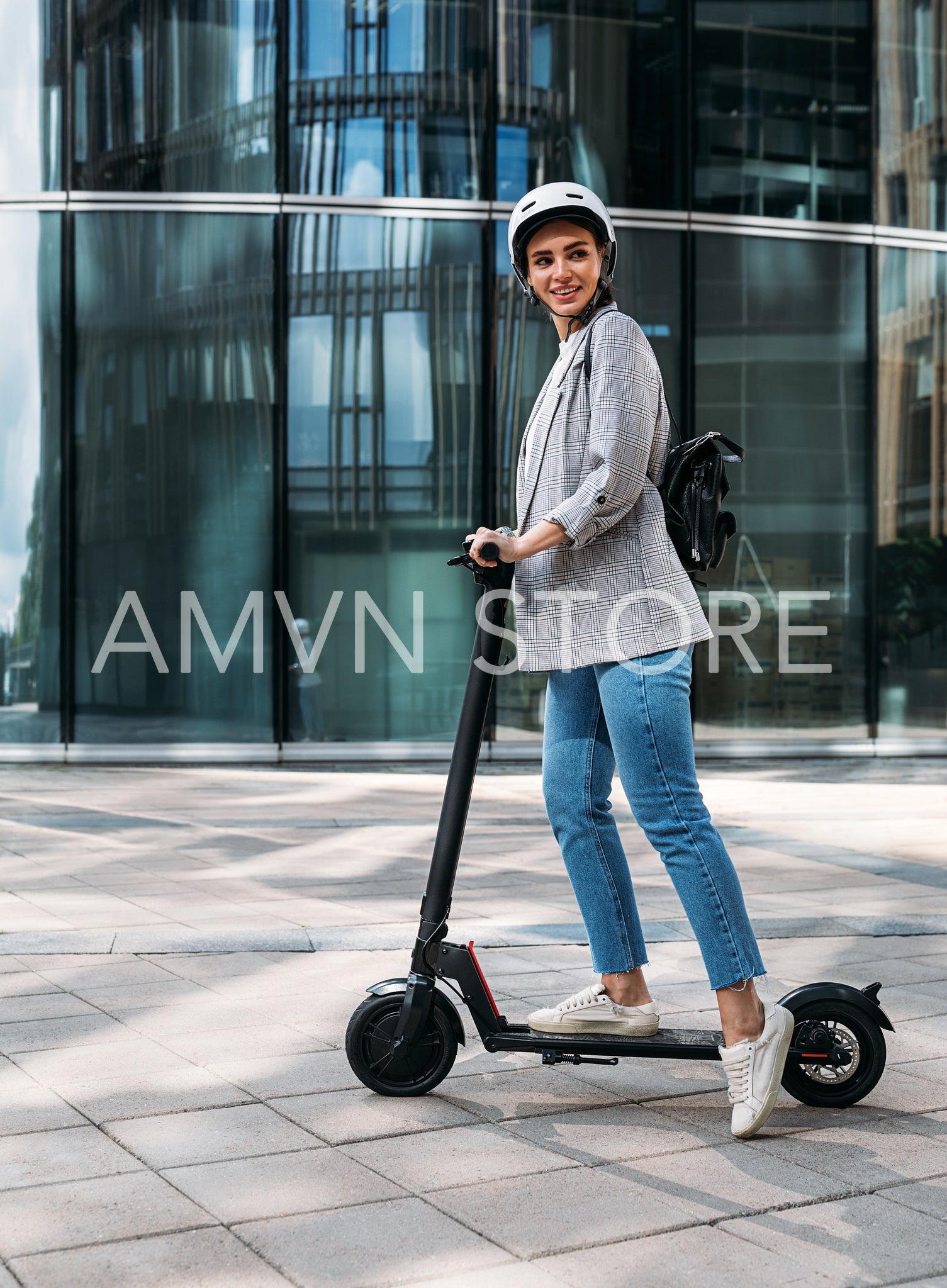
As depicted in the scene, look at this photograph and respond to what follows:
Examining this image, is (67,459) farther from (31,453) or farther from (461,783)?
(461,783)

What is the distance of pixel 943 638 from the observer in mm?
13422

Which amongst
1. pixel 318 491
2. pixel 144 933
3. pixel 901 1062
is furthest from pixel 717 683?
pixel 901 1062

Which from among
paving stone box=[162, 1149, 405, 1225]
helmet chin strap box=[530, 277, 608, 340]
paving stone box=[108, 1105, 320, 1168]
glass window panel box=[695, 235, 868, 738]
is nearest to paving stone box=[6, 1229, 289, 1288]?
paving stone box=[162, 1149, 405, 1225]

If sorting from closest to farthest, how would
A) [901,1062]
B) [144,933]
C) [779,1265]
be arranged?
1. [779,1265]
2. [901,1062]
3. [144,933]

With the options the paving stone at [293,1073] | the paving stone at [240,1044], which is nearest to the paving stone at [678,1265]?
the paving stone at [293,1073]

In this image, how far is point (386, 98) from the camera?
1236 cm

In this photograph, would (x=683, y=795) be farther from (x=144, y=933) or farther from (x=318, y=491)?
(x=318, y=491)

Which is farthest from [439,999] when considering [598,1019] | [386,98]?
[386,98]

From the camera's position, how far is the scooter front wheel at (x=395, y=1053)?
3.04 meters

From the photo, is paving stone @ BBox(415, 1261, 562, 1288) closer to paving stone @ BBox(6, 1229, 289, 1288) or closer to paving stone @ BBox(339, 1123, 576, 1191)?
paving stone @ BBox(6, 1229, 289, 1288)

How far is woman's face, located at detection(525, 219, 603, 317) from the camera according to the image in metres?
3.10

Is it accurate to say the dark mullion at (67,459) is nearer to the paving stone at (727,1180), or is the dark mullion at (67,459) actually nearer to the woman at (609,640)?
the woman at (609,640)

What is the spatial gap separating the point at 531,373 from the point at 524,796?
4.33 metres

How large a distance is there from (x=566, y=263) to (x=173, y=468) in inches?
378
